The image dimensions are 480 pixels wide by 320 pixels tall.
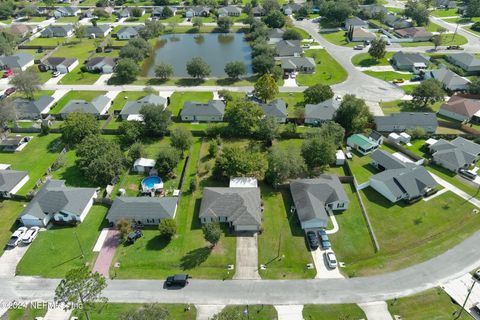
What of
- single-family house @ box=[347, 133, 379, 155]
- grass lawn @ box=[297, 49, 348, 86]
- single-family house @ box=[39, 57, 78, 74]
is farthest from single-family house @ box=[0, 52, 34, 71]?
single-family house @ box=[347, 133, 379, 155]

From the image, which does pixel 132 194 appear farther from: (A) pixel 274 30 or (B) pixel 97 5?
(B) pixel 97 5

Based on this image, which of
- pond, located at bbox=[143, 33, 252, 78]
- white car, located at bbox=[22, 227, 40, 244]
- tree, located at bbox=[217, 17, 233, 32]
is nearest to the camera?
white car, located at bbox=[22, 227, 40, 244]

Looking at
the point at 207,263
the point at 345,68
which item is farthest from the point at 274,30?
the point at 207,263

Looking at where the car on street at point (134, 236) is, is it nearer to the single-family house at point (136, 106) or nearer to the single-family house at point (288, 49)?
the single-family house at point (136, 106)

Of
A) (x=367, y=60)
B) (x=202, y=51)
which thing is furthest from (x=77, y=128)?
(x=367, y=60)

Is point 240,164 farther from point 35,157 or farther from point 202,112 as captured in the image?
point 35,157

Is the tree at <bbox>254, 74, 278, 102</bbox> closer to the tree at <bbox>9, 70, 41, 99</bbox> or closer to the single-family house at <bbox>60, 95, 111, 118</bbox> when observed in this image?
the single-family house at <bbox>60, 95, 111, 118</bbox>
